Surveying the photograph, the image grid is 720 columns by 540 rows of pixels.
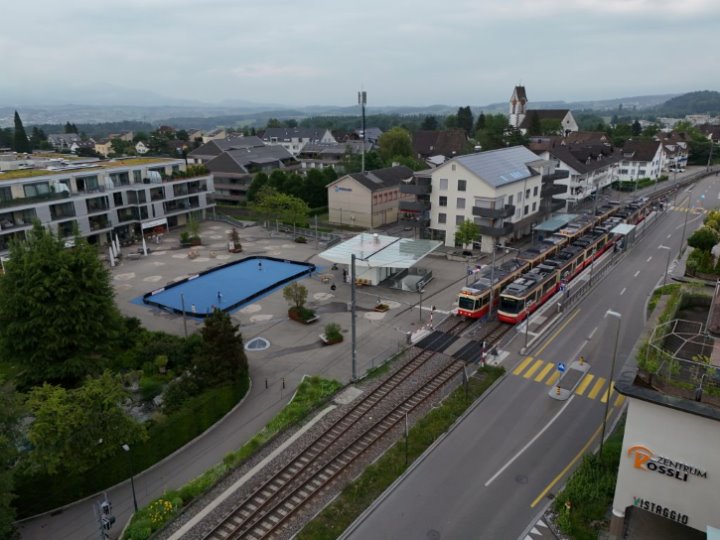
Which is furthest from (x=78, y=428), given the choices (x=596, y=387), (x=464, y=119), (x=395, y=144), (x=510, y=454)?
(x=464, y=119)

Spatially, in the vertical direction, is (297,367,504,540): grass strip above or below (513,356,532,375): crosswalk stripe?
above

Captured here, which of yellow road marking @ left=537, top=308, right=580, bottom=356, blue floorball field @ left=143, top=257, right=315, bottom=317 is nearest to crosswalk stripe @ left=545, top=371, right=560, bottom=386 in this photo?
yellow road marking @ left=537, top=308, right=580, bottom=356

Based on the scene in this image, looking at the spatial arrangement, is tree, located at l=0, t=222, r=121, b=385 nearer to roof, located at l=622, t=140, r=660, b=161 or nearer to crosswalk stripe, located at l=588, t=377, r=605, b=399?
crosswalk stripe, located at l=588, t=377, r=605, b=399

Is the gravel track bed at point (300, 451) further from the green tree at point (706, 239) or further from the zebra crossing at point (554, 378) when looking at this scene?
the green tree at point (706, 239)

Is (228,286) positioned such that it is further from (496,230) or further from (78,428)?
(496,230)

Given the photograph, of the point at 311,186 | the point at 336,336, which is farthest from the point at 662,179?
the point at 336,336

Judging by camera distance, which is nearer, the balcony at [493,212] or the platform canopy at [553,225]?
the balcony at [493,212]

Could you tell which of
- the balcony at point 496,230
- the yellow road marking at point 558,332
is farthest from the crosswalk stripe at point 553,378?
the balcony at point 496,230
